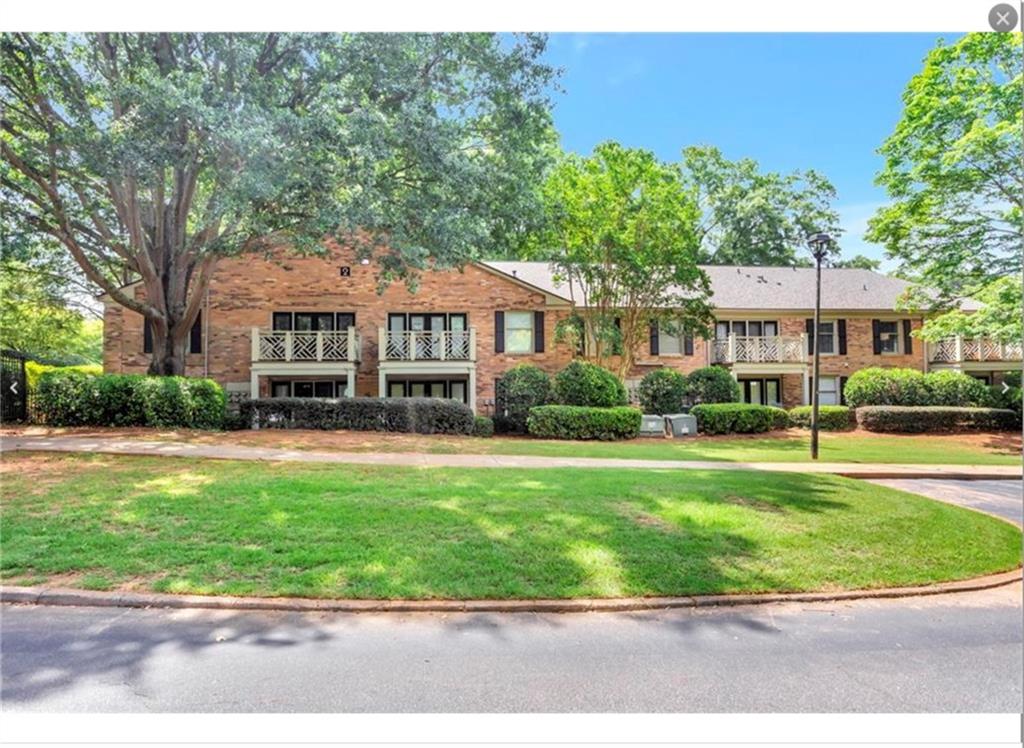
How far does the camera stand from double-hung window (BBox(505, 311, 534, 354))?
15641 mm

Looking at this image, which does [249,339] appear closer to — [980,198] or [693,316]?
[693,316]

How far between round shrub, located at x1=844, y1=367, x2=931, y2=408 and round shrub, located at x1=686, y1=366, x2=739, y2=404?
3.40 metres

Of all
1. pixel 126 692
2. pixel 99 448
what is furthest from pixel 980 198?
pixel 99 448

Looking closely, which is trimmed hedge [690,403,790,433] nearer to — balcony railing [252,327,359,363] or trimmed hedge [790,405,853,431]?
trimmed hedge [790,405,853,431]

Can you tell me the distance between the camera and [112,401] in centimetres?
952

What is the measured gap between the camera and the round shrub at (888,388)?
557 inches

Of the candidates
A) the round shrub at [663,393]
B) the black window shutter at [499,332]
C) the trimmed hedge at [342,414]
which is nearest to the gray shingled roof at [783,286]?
the black window shutter at [499,332]

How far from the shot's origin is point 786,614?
3.32 m

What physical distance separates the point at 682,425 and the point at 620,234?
466 centimetres

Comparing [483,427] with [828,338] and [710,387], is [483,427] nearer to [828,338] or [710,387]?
[710,387]

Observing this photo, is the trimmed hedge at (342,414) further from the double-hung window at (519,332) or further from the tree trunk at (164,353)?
the double-hung window at (519,332)

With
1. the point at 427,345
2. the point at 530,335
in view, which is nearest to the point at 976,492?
the point at 530,335

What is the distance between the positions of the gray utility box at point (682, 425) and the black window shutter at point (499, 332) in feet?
16.4

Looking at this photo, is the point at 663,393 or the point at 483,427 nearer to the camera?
the point at 483,427
